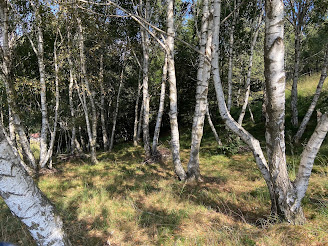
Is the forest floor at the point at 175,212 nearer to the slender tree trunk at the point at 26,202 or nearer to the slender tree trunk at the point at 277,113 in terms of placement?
the slender tree trunk at the point at 277,113

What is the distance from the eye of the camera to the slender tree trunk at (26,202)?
6.40 feet

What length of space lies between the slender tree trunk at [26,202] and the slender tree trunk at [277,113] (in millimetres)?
2831

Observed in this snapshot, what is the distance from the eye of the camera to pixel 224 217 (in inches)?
144

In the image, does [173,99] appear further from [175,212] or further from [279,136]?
[279,136]

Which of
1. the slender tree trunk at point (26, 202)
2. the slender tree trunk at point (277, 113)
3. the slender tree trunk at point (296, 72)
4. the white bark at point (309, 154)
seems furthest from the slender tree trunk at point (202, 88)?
the slender tree trunk at point (296, 72)

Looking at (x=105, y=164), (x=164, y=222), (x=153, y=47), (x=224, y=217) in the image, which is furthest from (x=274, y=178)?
(x=153, y=47)

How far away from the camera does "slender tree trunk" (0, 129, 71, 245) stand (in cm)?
195

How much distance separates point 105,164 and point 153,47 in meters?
7.30

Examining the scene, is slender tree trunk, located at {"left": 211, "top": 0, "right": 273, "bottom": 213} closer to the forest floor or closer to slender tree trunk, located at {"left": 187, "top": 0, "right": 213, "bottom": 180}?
the forest floor

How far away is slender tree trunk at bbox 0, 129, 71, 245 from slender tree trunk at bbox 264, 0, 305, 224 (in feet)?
9.29

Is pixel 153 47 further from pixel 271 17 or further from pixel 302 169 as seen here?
pixel 302 169

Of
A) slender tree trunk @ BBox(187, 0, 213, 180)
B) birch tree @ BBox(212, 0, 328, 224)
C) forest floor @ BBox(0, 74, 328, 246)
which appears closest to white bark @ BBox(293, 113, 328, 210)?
birch tree @ BBox(212, 0, 328, 224)

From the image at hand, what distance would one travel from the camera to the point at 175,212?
4.00 meters

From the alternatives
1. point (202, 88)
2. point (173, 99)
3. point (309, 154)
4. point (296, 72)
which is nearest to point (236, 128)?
point (309, 154)
